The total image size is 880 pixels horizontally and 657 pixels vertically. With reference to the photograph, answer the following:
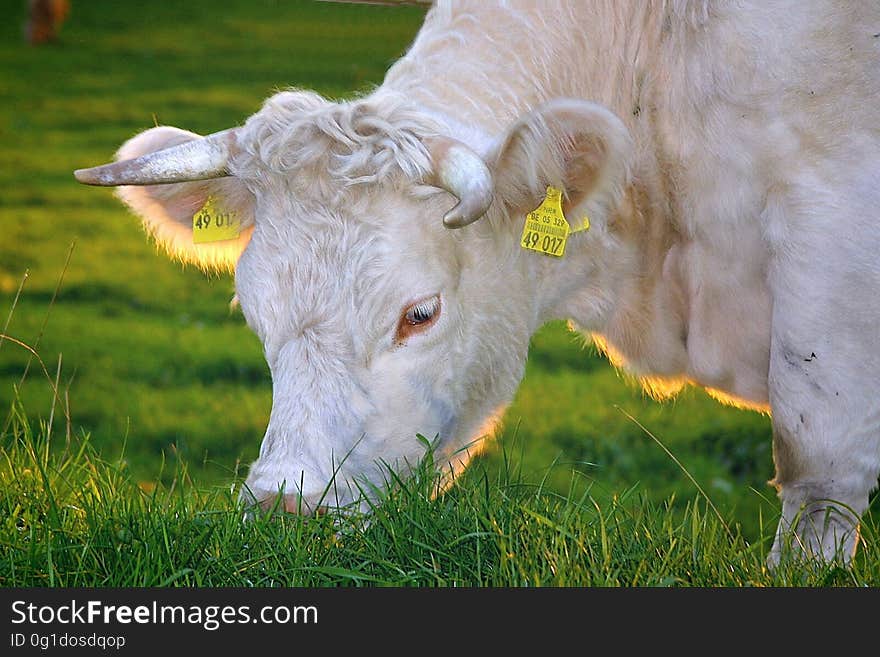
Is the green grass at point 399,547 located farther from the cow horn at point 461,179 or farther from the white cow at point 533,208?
the cow horn at point 461,179

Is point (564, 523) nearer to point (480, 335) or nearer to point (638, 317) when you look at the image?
point (480, 335)

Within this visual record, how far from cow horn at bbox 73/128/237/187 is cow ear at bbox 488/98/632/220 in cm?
89

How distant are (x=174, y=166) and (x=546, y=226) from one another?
1.23m

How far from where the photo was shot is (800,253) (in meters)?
3.90

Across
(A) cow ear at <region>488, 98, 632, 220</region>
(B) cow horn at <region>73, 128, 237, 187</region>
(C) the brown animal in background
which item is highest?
(A) cow ear at <region>488, 98, 632, 220</region>

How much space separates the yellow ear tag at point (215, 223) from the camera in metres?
4.24

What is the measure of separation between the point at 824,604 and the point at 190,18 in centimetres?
2181

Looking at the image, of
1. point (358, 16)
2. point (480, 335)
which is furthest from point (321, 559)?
point (358, 16)

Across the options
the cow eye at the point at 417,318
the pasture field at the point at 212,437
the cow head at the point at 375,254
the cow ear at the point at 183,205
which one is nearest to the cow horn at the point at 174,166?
the cow head at the point at 375,254

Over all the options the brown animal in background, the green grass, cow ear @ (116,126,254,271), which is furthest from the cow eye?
the brown animal in background

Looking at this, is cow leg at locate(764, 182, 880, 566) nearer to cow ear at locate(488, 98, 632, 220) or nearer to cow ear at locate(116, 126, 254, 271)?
cow ear at locate(488, 98, 632, 220)

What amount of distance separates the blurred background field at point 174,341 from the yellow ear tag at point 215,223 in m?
0.47

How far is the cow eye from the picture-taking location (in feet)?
12.3

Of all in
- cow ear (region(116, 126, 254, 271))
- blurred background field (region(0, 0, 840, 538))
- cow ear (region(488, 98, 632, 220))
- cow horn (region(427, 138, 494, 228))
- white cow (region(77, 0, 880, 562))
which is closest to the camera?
cow horn (region(427, 138, 494, 228))
